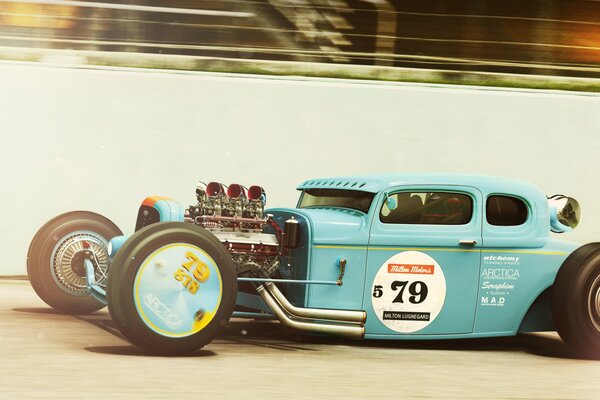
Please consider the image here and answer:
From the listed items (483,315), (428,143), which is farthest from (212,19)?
(483,315)

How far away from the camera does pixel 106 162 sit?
36.5 feet

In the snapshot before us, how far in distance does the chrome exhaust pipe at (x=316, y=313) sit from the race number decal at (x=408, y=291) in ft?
0.58

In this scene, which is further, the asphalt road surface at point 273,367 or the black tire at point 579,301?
the black tire at point 579,301

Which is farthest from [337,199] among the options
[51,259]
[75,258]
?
[51,259]

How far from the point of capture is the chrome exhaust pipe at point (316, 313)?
21.1ft

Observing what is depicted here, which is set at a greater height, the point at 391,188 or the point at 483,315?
the point at 391,188

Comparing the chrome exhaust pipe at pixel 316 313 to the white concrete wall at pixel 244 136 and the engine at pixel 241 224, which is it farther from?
the white concrete wall at pixel 244 136

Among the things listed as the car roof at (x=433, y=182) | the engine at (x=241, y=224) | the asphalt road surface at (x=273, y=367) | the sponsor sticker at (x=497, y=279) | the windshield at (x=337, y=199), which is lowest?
the asphalt road surface at (x=273, y=367)

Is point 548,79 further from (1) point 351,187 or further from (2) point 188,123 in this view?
(1) point 351,187

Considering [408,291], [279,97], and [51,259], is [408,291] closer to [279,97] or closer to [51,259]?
[51,259]

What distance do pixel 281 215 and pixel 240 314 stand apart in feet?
2.71

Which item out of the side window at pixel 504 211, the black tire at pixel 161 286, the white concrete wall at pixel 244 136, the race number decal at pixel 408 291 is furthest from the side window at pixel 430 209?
the white concrete wall at pixel 244 136

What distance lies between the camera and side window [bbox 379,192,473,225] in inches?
269

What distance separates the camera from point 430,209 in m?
6.91
